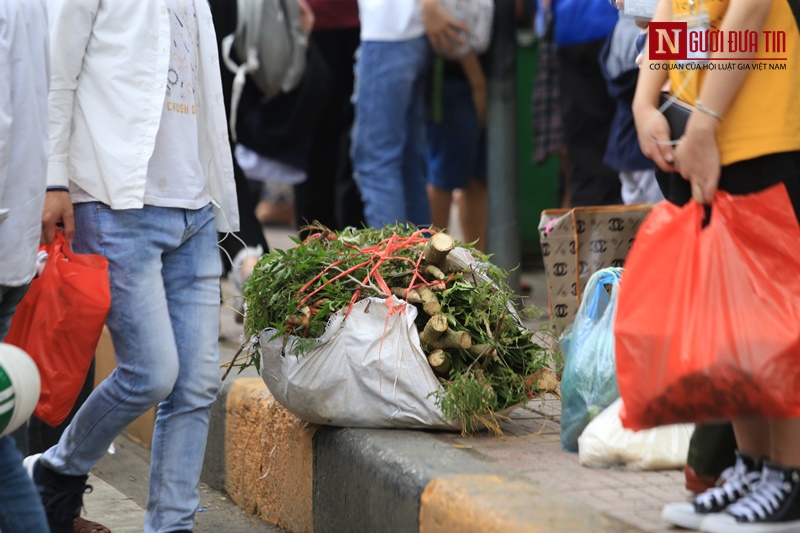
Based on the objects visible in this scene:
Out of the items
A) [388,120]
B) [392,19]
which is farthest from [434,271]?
[392,19]

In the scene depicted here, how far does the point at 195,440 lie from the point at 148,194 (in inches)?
28.7

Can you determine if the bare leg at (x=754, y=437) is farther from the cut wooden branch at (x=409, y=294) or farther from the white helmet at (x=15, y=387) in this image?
the white helmet at (x=15, y=387)

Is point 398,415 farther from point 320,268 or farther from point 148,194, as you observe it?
point 148,194

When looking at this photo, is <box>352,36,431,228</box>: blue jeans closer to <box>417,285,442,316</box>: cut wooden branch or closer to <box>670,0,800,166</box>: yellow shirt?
<box>417,285,442,316</box>: cut wooden branch

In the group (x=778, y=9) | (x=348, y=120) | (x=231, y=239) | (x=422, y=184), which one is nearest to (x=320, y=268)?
(x=231, y=239)

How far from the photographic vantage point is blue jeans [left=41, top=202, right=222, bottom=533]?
3311 mm

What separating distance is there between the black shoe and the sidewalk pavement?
75 centimetres

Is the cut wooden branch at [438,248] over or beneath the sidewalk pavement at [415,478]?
over

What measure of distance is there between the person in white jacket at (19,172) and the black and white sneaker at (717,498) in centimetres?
151

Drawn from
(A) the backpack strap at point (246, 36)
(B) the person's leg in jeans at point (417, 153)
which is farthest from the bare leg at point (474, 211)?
(A) the backpack strap at point (246, 36)

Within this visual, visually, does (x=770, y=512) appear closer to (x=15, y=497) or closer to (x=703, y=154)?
(x=703, y=154)

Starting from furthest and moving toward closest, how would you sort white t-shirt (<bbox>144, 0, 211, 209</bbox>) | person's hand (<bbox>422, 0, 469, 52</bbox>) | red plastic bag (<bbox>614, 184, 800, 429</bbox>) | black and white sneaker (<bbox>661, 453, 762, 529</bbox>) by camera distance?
person's hand (<bbox>422, 0, 469, 52</bbox>) → white t-shirt (<bbox>144, 0, 211, 209</bbox>) → black and white sneaker (<bbox>661, 453, 762, 529</bbox>) → red plastic bag (<bbox>614, 184, 800, 429</bbox>)

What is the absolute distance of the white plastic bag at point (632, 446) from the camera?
3297mm

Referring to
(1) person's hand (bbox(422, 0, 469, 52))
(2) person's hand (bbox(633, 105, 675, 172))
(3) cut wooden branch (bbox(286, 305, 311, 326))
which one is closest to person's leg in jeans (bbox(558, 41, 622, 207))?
(1) person's hand (bbox(422, 0, 469, 52))
